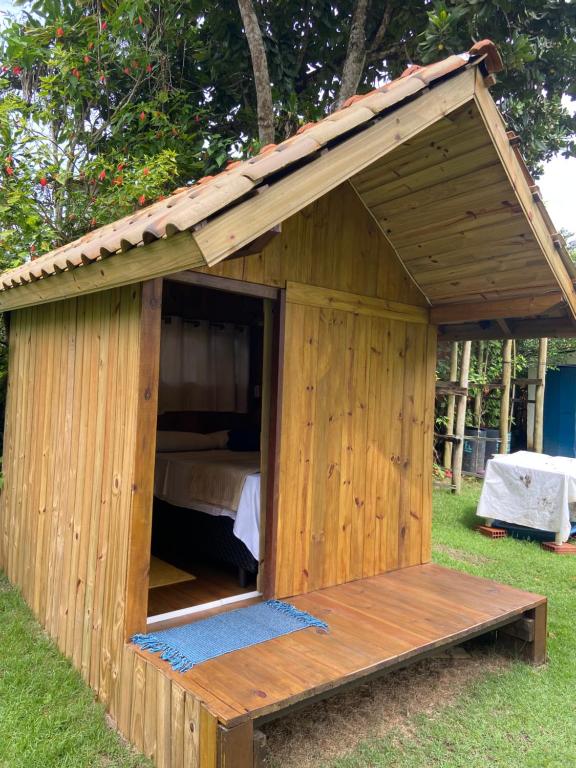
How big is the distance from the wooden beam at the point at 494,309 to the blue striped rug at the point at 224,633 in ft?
7.44

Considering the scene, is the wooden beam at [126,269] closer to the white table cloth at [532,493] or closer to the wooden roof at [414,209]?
the wooden roof at [414,209]

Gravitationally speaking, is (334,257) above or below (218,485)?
above

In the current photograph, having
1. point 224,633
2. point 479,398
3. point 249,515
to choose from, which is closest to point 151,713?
point 224,633

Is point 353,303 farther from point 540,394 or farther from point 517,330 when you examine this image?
point 540,394

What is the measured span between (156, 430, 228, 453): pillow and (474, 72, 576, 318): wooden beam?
3.62 meters

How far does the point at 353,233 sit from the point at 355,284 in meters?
0.34

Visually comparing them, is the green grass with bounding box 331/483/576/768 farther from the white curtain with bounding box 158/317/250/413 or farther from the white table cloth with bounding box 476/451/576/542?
the white curtain with bounding box 158/317/250/413

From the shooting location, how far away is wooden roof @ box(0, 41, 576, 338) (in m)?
2.04

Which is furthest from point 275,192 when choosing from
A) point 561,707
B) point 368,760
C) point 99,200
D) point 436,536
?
point 436,536

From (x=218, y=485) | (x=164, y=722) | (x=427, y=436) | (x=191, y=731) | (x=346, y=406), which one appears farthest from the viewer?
(x=427, y=436)

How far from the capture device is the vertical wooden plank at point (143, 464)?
2.64m

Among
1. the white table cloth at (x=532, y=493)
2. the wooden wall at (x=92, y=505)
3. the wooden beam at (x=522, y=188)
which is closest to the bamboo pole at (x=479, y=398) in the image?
the white table cloth at (x=532, y=493)

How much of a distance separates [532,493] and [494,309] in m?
3.38

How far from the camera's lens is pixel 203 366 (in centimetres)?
643
